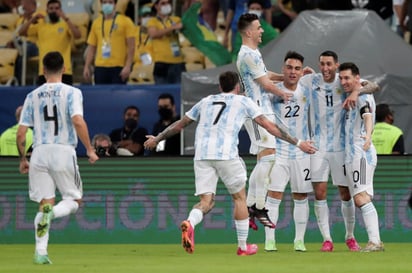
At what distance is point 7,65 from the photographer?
2697 cm

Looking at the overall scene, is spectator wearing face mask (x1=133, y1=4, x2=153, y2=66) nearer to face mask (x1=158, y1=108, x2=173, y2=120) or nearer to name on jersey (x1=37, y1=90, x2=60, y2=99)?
face mask (x1=158, y1=108, x2=173, y2=120)

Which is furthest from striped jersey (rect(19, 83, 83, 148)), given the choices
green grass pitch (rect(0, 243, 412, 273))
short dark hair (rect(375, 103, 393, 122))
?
short dark hair (rect(375, 103, 393, 122))

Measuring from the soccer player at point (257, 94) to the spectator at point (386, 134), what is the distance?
364cm

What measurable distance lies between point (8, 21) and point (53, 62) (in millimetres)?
12250

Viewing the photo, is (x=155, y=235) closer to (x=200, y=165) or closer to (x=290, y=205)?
(x=290, y=205)

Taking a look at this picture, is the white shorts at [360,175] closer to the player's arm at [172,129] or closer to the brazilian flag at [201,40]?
the player's arm at [172,129]

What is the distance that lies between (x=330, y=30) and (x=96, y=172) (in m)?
4.59

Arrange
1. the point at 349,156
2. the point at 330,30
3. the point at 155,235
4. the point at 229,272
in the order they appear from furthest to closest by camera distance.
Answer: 1. the point at 330,30
2. the point at 155,235
3. the point at 349,156
4. the point at 229,272

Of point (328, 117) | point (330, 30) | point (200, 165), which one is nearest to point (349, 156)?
point (328, 117)

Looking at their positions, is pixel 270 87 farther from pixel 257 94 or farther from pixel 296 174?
pixel 296 174

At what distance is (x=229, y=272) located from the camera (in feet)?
46.7

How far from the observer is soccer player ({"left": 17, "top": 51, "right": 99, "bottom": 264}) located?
51.7 feet

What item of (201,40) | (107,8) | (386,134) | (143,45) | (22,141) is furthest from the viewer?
(143,45)

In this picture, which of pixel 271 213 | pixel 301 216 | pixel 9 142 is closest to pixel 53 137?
pixel 271 213
